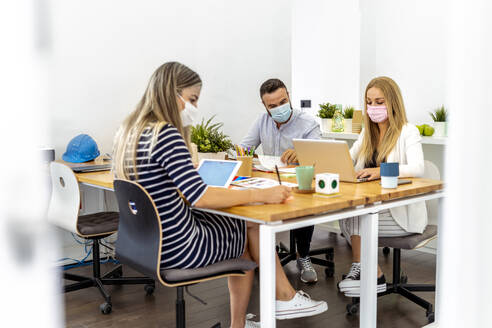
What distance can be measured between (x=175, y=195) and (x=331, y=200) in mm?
572

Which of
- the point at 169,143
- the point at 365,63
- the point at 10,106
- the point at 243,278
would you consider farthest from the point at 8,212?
the point at 365,63

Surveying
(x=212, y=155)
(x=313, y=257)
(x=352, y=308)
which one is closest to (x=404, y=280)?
(x=352, y=308)

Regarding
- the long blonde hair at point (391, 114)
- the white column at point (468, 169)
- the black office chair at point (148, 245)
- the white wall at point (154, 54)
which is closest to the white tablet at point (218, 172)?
the black office chair at point (148, 245)

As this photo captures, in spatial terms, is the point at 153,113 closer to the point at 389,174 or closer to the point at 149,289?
the point at 389,174

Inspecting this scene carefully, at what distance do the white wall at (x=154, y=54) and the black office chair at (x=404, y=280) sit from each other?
1.92m

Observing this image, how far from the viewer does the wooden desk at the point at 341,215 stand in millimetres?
1733

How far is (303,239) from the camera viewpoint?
313cm

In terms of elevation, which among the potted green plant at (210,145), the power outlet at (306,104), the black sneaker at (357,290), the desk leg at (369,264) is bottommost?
the black sneaker at (357,290)

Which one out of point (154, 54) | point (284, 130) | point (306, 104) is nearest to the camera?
point (284, 130)

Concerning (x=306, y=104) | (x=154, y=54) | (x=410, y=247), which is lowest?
(x=410, y=247)

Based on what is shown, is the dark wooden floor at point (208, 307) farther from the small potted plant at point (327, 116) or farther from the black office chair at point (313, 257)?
the small potted plant at point (327, 116)

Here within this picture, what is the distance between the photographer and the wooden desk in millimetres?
1733

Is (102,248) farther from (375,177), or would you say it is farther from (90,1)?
(375,177)

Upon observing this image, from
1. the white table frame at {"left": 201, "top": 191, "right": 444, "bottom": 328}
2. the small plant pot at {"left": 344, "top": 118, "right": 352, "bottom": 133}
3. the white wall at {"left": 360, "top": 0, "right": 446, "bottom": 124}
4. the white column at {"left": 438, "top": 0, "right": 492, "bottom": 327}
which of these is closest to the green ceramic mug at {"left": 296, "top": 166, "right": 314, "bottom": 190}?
the white table frame at {"left": 201, "top": 191, "right": 444, "bottom": 328}
